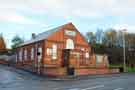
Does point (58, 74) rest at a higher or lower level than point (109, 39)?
lower

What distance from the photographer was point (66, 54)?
143 ft

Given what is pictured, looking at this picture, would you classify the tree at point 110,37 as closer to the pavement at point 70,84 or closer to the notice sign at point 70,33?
the notice sign at point 70,33

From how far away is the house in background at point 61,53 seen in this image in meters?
40.2

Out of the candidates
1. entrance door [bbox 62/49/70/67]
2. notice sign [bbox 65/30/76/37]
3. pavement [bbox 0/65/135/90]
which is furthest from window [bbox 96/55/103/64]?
pavement [bbox 0/65/135/90]

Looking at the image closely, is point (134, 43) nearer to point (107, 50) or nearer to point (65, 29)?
point (107, 50)

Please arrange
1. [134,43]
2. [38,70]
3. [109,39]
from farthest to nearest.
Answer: [109,39]
[134,43]
[38,70]

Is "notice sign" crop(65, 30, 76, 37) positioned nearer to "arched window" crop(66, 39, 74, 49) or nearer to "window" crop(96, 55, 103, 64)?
"arched window" crop(66, 39, 74, 49)

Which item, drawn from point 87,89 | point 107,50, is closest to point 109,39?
point 107,50

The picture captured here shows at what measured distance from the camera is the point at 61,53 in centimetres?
4328

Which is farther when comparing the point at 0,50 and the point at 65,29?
the point at 0,50

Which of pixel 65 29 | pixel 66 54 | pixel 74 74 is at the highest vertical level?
pixel 65 29

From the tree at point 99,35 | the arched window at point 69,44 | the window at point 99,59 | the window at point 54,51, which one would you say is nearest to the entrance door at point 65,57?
the arched window at point 69,44

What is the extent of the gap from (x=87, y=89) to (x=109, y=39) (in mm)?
75740

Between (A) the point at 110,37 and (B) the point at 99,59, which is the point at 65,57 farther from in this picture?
(A) the point at 110,37
